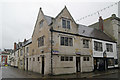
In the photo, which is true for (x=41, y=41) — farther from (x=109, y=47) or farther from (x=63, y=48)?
(x=109, y=47)

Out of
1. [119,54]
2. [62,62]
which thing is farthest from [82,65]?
[119,54]

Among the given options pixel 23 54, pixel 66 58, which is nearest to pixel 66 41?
pixel 66 58

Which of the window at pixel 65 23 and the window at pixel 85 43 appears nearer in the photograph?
the window at pixel 65 23

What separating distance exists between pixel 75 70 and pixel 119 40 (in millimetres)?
16260

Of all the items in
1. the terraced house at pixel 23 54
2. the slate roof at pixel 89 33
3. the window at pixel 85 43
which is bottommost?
the terraced house at pixel 23 54

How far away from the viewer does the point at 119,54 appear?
26.5 meters

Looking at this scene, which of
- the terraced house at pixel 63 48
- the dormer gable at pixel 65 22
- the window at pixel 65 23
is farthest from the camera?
the window at pixel 65 23

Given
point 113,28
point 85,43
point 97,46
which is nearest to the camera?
point 85,43

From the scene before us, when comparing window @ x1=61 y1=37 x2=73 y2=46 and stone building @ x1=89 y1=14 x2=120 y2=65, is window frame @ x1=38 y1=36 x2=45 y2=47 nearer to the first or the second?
window @ x1=61 y1=37 x2=73 y2=46

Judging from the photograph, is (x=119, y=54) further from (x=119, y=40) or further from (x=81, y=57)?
(x=81, y=57)

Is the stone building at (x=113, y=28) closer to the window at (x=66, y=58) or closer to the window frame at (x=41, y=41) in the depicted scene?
the window at (x=66, y=58)

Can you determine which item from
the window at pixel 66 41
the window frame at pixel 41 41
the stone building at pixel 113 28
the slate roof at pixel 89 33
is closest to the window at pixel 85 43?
the slate roof at pixel 89 33

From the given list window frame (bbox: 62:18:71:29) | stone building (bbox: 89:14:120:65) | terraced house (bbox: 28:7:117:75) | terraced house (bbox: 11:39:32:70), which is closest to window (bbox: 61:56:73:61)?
terraced house (bbox: 28:7:117:75)

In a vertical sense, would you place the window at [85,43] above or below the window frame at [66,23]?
below
